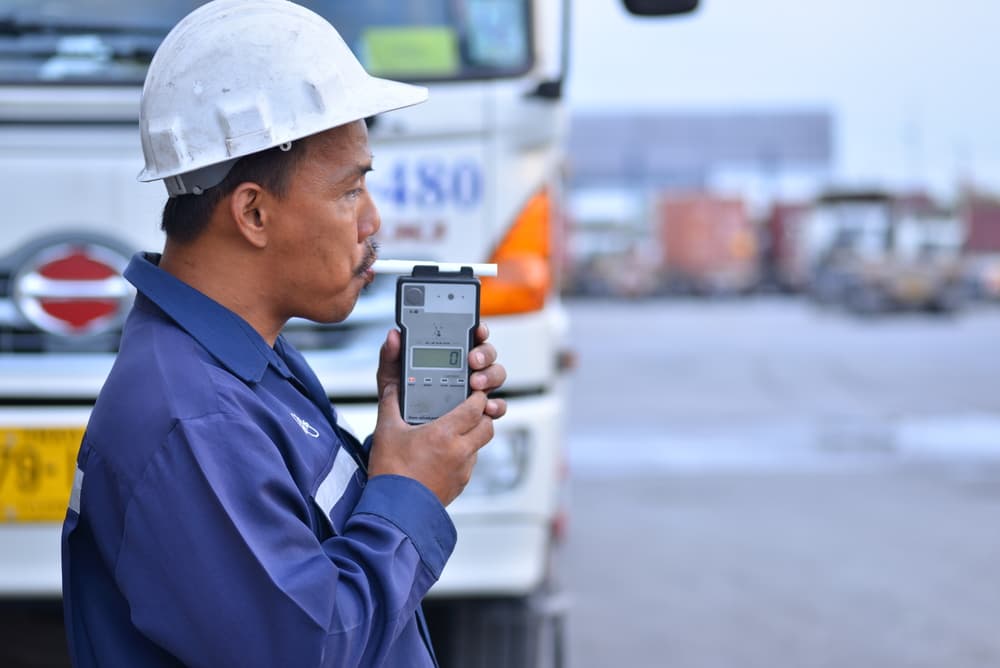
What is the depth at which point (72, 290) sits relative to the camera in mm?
3332

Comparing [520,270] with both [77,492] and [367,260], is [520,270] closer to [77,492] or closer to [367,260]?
[367,260]

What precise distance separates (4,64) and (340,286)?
221cm

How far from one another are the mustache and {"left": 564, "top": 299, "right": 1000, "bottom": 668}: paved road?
351 cm

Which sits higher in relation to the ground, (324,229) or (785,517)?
(324,229)

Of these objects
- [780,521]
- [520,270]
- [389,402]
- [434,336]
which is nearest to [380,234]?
[520,270]

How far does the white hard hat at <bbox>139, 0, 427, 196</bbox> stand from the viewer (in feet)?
4.83

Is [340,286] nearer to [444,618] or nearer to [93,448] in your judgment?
[93,448]

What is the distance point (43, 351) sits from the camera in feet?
11.0

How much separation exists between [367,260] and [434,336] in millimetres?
160

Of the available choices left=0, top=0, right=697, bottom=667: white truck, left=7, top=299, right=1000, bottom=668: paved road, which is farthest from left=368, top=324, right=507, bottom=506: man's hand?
left=7, top=299, right=1000, bottom=668: paved road

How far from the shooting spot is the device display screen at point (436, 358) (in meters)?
1.71

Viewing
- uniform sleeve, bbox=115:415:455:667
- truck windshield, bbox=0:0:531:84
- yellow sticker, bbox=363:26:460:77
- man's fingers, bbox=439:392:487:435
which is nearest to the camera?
uniform sleeve, bbox=115:415:455:667

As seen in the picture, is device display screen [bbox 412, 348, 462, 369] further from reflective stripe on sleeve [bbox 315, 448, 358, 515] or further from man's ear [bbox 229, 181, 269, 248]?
man's ear [bbox 229, 181, 269, 248]

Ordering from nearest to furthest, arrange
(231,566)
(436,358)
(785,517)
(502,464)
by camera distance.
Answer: (231,566) → (436,358) → (502,464) → (785,517)
